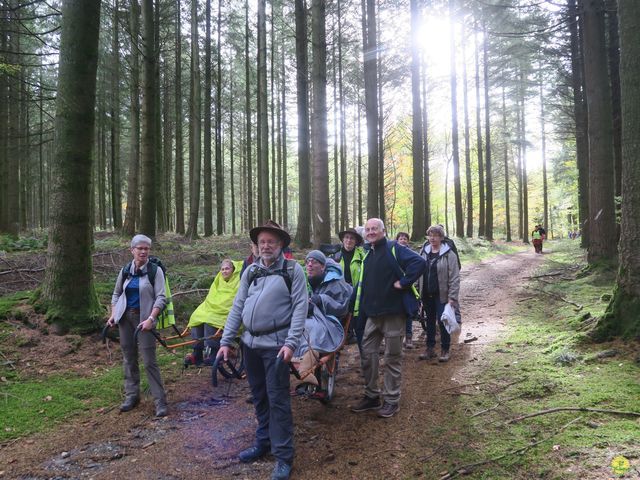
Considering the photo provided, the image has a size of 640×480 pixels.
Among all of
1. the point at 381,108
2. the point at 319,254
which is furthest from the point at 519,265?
the point at 319,254

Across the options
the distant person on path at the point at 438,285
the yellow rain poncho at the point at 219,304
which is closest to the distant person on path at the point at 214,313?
the yellow rain poncho at the point at 219,304

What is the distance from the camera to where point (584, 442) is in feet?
10.9

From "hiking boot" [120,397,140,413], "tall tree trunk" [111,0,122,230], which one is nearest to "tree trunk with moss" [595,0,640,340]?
"hiking boot" [120,397,140,413]

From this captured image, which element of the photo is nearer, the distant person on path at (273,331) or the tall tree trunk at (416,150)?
the distant person on path at (273,331)

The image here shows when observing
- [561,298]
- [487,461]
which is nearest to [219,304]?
[487,461]

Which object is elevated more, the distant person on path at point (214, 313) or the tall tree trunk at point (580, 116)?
the tall tree trunk at point (580, 116)

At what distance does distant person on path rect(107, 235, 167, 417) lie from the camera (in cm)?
482

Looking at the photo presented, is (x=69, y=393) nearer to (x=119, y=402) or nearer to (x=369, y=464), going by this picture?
(x=119, y=402)

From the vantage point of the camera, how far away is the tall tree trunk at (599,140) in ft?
32.9

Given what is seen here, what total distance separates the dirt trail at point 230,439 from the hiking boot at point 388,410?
83 millimetres

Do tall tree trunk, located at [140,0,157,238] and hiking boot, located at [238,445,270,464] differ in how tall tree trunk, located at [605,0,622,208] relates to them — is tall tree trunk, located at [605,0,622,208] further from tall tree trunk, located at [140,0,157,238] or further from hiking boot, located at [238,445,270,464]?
tall tree trunk, located at [140,0,157,238]

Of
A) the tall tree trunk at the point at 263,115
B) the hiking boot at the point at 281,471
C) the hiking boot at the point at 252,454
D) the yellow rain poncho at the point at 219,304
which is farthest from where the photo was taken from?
the tall tree trunk at the point at 263,115

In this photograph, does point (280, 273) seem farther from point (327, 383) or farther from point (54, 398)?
point (54, 398)

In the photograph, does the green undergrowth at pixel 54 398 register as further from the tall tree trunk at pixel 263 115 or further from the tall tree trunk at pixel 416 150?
the tall tree trunk at pixel 416 150
